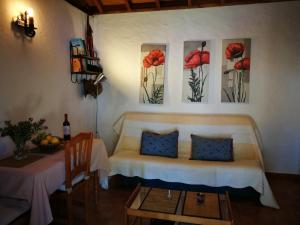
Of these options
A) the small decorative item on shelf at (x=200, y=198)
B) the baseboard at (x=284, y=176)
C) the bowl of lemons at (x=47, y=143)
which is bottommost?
the baseboard at (x=284, y=176)

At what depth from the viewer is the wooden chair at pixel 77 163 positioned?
209 centimetres

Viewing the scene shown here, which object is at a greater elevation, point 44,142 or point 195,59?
point 195,59

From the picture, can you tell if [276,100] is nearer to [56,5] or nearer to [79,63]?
[79,63]

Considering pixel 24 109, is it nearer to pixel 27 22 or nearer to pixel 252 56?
pixel 27 22

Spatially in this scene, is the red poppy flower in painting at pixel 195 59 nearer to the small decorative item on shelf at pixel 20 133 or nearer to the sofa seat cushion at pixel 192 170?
the sofa seat cushion at pixel 192 170

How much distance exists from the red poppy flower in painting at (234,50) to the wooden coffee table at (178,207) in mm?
2120

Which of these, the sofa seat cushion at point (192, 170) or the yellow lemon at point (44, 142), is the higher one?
the yellow lemon at point (44, 142)

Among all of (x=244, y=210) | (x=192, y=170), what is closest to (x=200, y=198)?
(x=192, y=170)

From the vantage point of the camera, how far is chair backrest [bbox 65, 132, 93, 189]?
2074mm

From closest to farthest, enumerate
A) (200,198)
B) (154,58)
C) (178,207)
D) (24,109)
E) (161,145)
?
(178,207) < (200,198) < (24,109) < (161,145) < (154,58)

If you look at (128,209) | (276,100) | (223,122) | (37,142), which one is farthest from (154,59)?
(128,209)

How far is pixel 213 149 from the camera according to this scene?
319 centimetres

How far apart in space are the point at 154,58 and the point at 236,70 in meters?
1.20

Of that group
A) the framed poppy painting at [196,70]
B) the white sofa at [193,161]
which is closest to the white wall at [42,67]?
the white sofa at [193,161]
